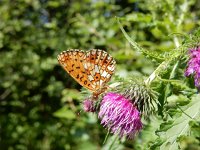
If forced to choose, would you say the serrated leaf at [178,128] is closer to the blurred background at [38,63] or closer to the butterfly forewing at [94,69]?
the butterfly forewing at [94,69]

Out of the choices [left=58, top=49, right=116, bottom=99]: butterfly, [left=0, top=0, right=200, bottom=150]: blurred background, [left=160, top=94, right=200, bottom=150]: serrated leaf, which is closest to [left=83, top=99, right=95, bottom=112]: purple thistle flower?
[left=58, top=49, right=116, bottom=99]: butterfly

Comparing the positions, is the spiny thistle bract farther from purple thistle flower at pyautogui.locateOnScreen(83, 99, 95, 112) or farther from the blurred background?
the blurred background

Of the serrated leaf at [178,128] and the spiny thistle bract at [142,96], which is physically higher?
the spiny thistle bract at [142,96]

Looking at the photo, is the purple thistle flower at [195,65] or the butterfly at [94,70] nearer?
the purple thistle flower at [195,65]

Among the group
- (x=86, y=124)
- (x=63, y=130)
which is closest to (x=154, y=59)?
(x=86, y=124)

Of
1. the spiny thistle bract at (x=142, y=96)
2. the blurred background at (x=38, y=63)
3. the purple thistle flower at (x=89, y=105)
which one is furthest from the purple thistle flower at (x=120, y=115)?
the blurred background at (x=38, y=63)

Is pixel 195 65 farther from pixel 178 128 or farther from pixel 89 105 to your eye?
pixel 89 105

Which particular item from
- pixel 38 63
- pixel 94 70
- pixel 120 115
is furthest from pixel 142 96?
pixel 38 63
